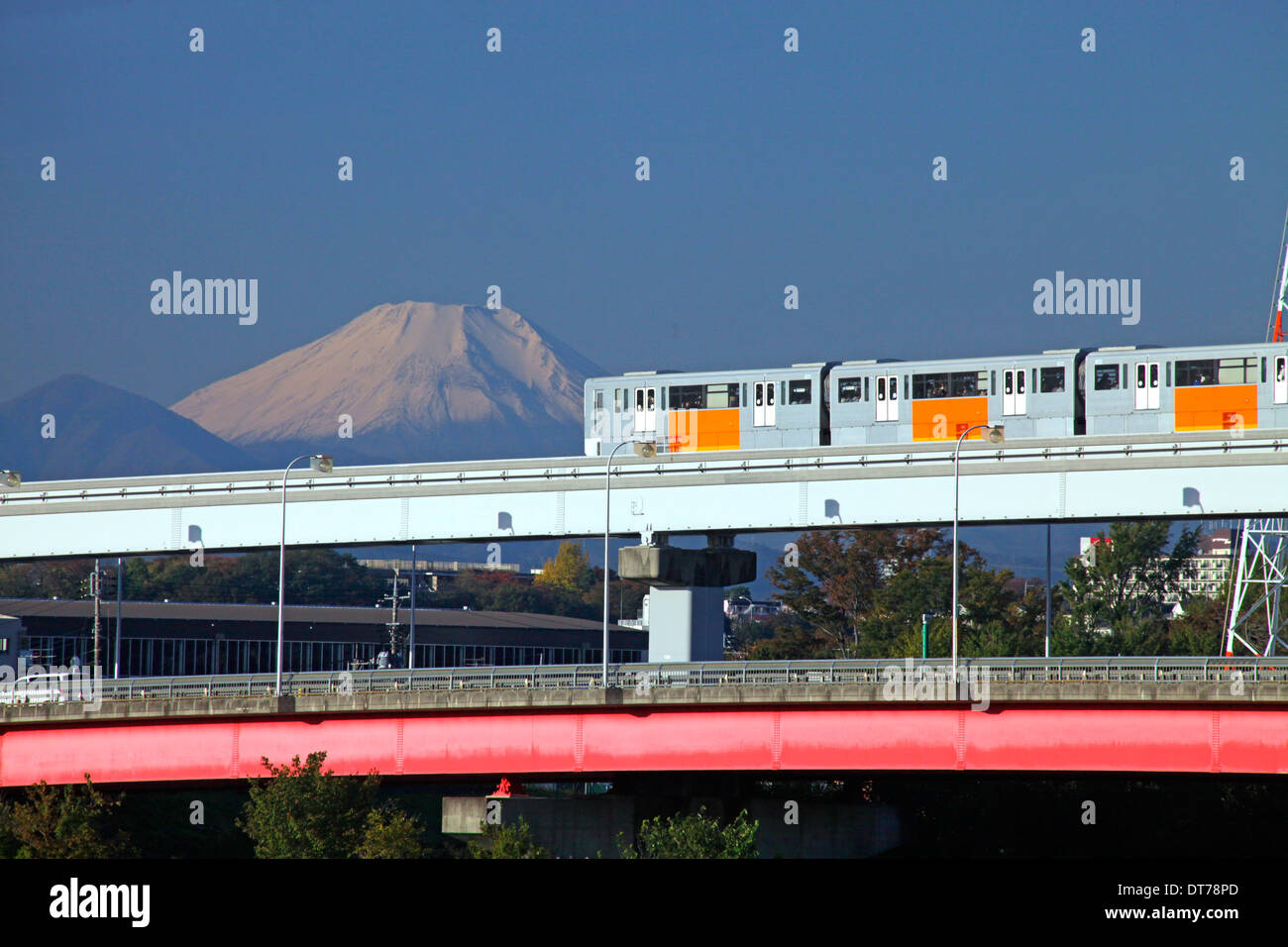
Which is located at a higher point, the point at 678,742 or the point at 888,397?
the point at 888,397

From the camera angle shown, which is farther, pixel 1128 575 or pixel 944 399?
pixel 1128 575

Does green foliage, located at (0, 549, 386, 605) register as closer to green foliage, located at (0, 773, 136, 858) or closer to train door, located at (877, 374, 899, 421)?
train door, located at (877, 374, 899, 421)

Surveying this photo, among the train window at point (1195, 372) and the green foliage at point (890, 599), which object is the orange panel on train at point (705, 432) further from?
the green foliage at point (890, 599)

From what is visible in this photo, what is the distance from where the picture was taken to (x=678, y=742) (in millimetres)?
45906

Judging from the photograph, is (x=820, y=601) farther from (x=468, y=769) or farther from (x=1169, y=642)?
(x=468, y=769)

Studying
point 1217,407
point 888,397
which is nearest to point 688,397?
point 888,397

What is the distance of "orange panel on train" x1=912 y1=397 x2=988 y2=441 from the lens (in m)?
56.7

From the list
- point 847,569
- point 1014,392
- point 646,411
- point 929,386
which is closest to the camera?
point 1014,392

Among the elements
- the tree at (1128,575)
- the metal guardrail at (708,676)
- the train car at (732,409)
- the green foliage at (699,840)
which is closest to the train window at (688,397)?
the train car at (732,409)

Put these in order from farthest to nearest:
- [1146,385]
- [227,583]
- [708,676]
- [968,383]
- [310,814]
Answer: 1. [227,583]
2. [968,383]
3. [1146,385]
4. [708,676]
5. [310,814]

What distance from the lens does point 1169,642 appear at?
4373 inches

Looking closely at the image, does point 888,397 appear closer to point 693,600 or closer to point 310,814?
point 693,600

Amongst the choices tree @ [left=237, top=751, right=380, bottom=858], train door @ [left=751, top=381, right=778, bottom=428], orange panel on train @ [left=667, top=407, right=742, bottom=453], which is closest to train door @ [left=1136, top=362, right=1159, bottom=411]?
train door @ [left=751, top=381, right=778, bottom=428]

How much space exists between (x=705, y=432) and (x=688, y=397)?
145 centimetres
